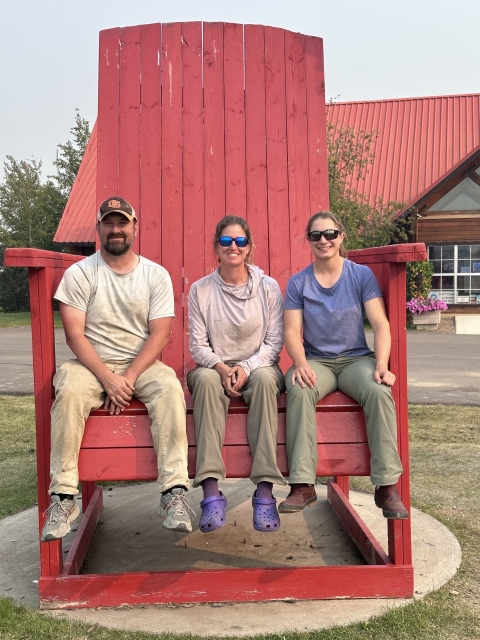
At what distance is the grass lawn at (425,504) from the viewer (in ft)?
9.36

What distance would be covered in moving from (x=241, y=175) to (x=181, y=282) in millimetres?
818

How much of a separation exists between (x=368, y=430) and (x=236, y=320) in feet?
2.76

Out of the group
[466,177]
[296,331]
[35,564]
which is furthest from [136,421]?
[466,177]

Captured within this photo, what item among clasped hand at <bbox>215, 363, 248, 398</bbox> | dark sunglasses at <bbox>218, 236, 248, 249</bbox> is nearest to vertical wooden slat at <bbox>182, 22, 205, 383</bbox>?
dark sunglasses at <bbox>218, 236, 248, 249</bbox>

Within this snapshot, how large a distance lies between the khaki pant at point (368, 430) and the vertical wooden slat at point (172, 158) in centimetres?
159

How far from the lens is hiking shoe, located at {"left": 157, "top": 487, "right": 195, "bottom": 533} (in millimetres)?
2902

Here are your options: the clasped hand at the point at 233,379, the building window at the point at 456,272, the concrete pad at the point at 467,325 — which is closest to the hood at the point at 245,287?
the clasped hand at the point at 233,379

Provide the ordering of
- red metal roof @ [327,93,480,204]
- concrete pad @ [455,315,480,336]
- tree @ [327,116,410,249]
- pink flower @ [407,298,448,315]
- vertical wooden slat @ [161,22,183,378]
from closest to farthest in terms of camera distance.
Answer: vertical wooden slat @ [161,22,183,378]
concrete pad @ [455,315,480,336]
pink flower @ [407,298,448,315]
tree @ [327,116,410,249]
red metal roof @ [327,93,480,204]

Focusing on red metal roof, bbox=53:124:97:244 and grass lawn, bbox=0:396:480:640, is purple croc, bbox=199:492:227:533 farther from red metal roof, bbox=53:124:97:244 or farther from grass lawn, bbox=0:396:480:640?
red metal roof, bbox=53:124:97:244

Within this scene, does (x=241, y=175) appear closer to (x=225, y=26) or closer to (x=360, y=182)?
(x=225, y=26)

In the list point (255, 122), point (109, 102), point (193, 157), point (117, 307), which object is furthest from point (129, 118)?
point (117, 307)

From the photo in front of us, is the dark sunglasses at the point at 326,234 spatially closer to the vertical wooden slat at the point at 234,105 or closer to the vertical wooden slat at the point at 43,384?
the vertical wooden slat at the point at 43,384

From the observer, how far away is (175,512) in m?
2.93

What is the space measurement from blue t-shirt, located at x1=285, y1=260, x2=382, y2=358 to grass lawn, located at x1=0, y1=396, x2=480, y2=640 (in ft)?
3.73
